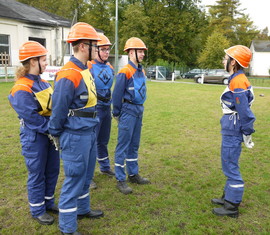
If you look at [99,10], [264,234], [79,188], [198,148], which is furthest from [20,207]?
[99,10]

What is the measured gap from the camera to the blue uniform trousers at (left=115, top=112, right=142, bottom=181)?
452cm

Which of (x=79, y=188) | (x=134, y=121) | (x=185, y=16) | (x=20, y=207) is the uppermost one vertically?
(x=185, y=16)

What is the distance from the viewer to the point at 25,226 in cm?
356

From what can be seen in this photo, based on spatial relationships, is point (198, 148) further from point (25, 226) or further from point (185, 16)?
point (185, 16)

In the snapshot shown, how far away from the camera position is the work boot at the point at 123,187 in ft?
14.8

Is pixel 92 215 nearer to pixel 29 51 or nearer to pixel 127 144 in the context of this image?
pixel 127 144

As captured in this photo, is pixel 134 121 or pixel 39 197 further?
pixel 134 121

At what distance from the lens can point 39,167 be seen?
3500mm

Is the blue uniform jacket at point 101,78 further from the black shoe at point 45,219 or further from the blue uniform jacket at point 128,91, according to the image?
the black shoe at point 45,219

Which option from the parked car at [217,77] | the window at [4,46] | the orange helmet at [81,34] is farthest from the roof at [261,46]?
the orange helmet at [81,34]

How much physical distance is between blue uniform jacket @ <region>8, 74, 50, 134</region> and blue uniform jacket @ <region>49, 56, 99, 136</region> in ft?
1.32

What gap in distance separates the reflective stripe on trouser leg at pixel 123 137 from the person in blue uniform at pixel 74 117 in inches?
50.7

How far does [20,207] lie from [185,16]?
46.9 meters

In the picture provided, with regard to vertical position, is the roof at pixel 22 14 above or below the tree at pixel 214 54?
above
